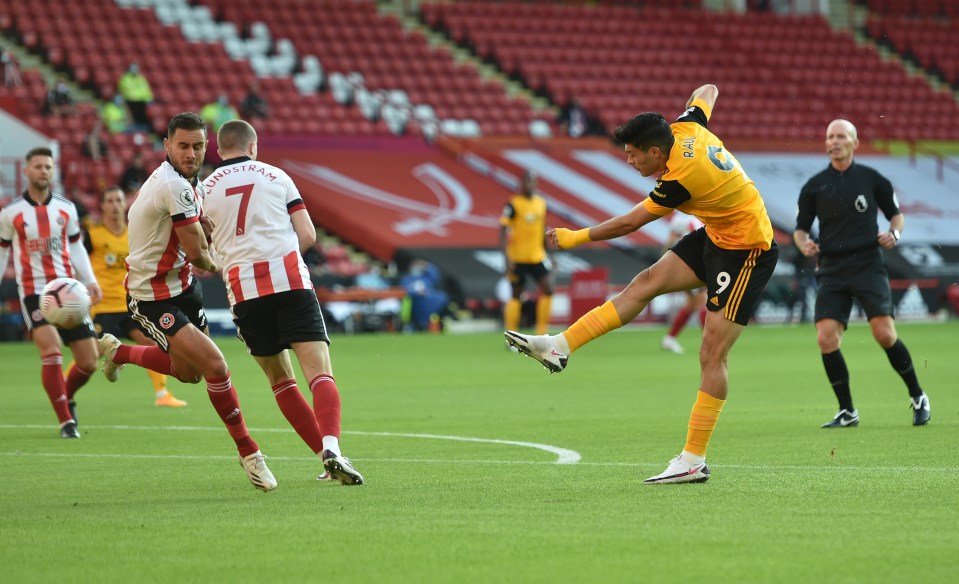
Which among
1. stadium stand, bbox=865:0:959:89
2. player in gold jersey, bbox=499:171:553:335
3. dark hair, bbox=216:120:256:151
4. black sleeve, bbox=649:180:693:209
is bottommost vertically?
player in gold jersey, bbox=499:171:553:335

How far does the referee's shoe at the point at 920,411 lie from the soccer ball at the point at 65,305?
6040 millimetres

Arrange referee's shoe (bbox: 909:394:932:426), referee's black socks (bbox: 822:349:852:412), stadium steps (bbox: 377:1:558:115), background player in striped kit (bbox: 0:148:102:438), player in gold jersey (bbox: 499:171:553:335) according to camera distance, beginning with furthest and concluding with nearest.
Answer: stadium steps (bbox: 377:1:558:115) < player in gold jersey (bbox: 499:171:553:335) < background player in striped kit (bbox: 0:148:102:438) < referee's black socks (bbox: 822:349:852:412) < referee's shoe (bbox: 909:394:932:426)

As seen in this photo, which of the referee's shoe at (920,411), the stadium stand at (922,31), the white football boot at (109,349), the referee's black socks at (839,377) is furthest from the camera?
the stadium stand at (922,31)

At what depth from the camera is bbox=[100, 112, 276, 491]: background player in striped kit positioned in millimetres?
7961

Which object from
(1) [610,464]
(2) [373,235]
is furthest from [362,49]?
(1) [610,464]

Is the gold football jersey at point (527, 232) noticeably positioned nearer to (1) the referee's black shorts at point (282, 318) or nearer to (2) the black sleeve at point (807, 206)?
(2) the black sleeve at point (807, 206)

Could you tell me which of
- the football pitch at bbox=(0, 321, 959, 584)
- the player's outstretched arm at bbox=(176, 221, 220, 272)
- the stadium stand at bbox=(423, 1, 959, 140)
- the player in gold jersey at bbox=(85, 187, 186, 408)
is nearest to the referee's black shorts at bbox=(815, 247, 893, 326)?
the football pitch at bbox=(0, 321, 959, 584)

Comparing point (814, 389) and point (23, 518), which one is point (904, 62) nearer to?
point (814, 389)

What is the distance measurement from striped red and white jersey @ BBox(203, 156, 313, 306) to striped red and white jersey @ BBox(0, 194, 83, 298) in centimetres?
402

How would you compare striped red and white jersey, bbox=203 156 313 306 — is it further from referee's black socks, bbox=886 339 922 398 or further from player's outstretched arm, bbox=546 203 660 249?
referee's black socks, bbox=886 339 922 398

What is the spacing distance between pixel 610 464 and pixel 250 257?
248cm

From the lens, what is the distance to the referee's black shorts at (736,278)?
312 inches

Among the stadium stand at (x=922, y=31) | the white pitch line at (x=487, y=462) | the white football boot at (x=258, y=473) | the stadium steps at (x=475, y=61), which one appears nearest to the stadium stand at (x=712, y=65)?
the stadium steps at (x=475, y=61)

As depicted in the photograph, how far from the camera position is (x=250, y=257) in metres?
7.89
